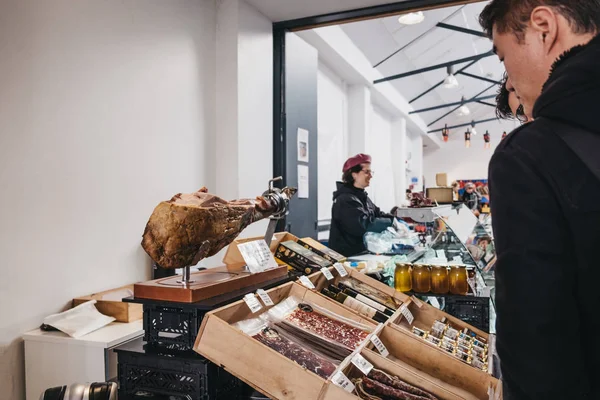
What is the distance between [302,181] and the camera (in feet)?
16.3

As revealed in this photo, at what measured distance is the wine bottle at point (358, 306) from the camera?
6.51 feet

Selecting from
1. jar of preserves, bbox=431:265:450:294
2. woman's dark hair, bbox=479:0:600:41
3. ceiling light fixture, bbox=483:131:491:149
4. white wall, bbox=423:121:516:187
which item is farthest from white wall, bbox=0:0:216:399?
white wall, bbox=423:121:516:187

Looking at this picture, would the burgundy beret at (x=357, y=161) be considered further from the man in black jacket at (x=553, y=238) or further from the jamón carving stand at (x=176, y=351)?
the man in black jacket at (x=553, y=238)

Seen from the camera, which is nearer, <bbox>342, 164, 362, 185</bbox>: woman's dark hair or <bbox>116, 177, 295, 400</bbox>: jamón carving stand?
<bbox>116, 177, 295, 400</bbox>: jamón carving stand

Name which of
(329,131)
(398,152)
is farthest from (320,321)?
(398,152)

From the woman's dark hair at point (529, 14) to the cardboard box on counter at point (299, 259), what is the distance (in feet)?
5.02

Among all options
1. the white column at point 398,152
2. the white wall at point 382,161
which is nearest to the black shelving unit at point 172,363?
the white wall at point 382,161

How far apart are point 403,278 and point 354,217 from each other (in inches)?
66.4

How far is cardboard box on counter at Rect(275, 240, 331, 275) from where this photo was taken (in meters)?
2.36

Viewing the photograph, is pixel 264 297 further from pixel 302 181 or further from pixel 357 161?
pixel 302 181

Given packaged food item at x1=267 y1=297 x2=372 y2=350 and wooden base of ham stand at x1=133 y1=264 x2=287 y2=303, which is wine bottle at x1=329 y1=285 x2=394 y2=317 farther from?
wooden base of ham stand at x1=133 y1=264 x2=287 y2=303

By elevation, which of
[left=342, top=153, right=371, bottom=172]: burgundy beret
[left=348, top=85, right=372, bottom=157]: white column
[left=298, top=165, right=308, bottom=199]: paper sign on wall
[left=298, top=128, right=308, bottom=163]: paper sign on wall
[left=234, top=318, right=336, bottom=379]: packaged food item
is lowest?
[left=234, top=318, right=336, bottom=379]: packaged food item

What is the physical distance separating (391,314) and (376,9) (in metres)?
2.98

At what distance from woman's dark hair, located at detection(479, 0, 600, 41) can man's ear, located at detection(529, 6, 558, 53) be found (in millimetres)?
11
